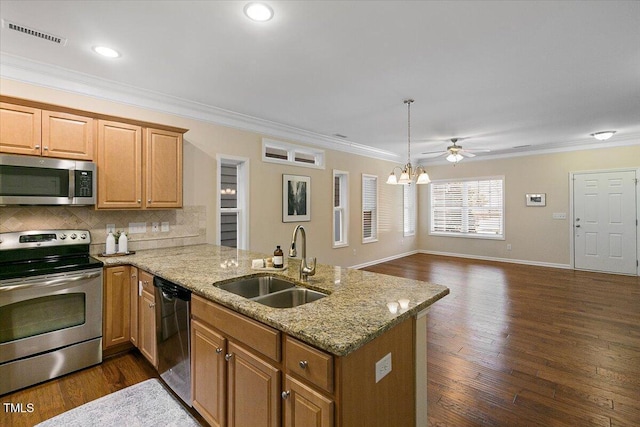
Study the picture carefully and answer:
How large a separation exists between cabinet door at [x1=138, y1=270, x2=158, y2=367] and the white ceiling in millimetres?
1953

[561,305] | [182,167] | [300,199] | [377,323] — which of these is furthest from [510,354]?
[182,167]

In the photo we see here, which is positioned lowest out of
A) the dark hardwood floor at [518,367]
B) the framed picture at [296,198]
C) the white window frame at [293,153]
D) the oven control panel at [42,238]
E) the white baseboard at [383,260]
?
the dark hardwood floor at [518,367]

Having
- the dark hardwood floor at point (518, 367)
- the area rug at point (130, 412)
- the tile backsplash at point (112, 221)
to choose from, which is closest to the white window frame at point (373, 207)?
the dark hardwood floor at point (518, 367)

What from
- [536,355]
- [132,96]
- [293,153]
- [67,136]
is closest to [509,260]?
[536,355]

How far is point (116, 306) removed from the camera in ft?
8.95

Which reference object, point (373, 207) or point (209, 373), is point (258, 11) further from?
point (373, 207)

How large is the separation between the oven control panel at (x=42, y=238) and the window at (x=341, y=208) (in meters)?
4.18

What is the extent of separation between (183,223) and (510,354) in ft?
12.8

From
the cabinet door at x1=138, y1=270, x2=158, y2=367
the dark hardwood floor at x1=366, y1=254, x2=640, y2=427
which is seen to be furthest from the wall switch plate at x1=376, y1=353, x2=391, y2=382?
the cabinet door at x1=138, y1=270, x2=158, y2=367

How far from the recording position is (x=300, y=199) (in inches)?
205

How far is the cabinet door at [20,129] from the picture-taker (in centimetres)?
244

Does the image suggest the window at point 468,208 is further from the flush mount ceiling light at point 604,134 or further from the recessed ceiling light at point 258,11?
the recessed ceiling light at point 258,11

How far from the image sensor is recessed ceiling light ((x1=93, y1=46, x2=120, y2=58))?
250 centimetres

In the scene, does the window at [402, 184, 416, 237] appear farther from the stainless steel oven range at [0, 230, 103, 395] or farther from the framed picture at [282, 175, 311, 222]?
the stainless steel oven range at [0, 230, 103, 395]
